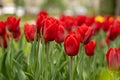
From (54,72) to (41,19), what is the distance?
1.08 feet

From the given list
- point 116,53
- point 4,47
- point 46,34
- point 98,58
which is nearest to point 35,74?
point 46,34

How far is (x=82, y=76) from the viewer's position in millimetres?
2629

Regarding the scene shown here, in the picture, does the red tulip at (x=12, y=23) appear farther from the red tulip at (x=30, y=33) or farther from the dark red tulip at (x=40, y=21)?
the dark red tulip at (x=40, y=21)

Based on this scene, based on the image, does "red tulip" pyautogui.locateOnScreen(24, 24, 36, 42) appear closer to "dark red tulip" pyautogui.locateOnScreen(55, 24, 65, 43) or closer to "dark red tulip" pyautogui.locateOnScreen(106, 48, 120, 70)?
"dark red tulip" pyautogui.locateOnScreen(55, 24, 65, 43)

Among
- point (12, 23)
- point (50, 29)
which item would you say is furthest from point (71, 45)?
point (12, 23)

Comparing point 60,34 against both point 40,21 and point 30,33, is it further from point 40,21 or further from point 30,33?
point 30,33

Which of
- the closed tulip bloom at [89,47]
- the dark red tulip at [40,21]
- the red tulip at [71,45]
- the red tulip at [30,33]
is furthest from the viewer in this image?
the closed tulip bloom at [89,47]

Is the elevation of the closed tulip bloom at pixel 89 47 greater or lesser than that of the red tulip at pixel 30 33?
lesser

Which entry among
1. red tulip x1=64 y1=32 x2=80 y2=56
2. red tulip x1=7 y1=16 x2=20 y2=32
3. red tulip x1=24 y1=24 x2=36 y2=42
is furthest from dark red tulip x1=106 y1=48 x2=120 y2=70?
red tulip x1=7 y1=16 x2=20 y2=32

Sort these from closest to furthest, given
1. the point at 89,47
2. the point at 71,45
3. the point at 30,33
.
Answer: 1. the point at 71,45
2. the point at 30,33
3. the point at 89,47

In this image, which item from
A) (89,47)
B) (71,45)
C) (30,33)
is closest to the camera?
(71,45)

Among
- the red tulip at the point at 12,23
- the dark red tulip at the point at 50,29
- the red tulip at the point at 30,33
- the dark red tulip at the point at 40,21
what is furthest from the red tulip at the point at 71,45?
the red tulip at the point at 12,23

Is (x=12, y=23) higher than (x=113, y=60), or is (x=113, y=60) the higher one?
(x=12, y=23)

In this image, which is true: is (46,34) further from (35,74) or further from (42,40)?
(35,74)
